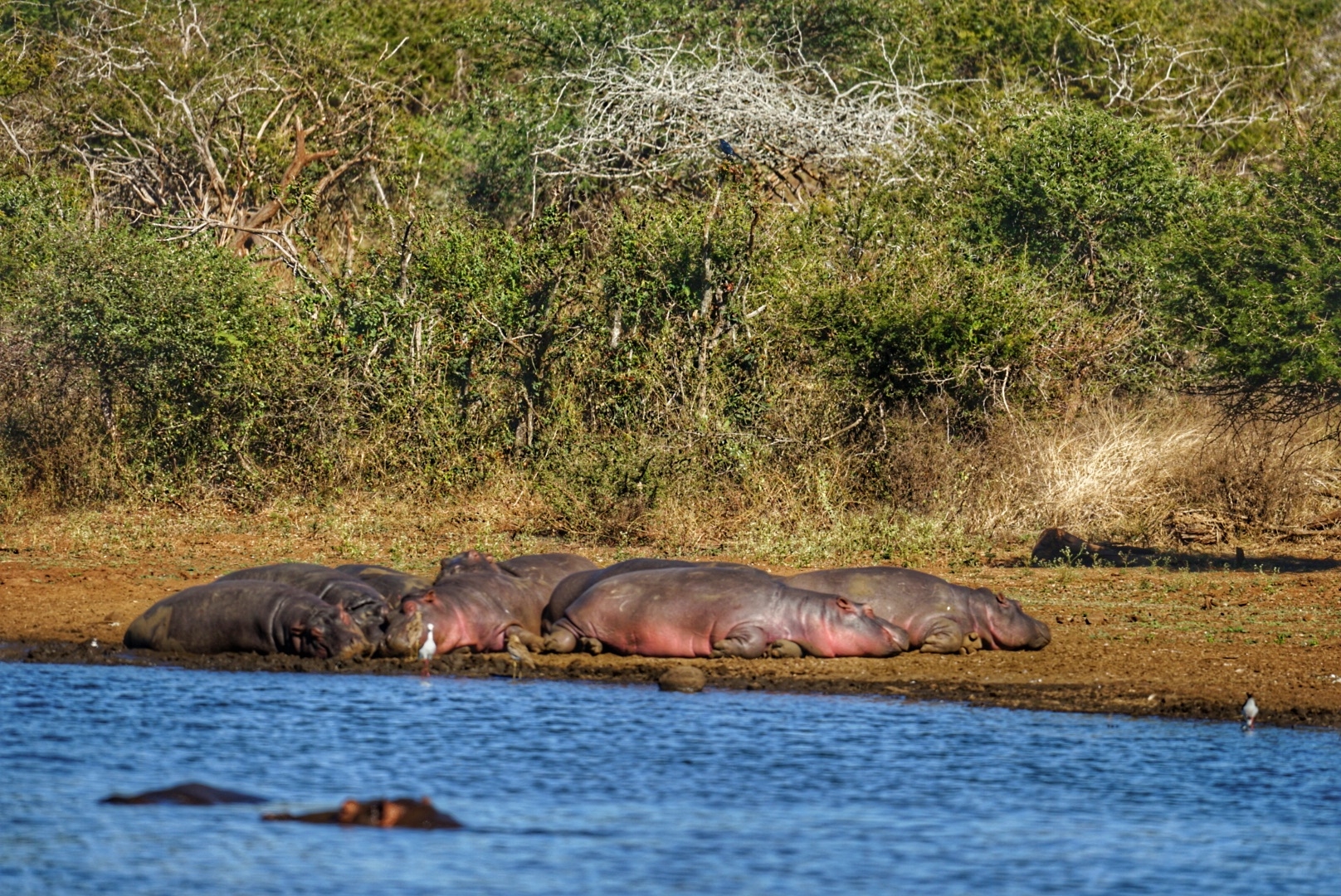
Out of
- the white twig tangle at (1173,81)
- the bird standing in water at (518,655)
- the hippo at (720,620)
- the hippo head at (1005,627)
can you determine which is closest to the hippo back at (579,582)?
the hippo at (720,620)

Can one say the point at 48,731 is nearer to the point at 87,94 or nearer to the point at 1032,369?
the point at 1032,369

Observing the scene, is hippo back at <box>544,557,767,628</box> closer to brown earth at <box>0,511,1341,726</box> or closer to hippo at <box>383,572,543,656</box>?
hippo at <box>383,572,543,656</box>

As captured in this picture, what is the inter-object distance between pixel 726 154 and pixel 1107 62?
9749 mm

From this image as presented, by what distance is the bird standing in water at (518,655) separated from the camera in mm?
10766

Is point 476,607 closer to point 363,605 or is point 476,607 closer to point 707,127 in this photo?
point 363,605

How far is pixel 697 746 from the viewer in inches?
344

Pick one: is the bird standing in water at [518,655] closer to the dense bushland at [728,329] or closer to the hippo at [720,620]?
the hippo at [720,620]

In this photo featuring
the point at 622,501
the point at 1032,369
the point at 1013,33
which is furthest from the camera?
the point at 1013,33

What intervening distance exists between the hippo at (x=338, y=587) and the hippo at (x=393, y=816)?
12.1 feet

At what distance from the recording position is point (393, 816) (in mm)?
7250

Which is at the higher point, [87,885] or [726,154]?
[726,154]

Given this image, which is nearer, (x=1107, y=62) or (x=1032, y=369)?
(x=1032, y=369)

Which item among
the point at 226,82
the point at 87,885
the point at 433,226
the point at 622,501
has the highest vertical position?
the point at 226,82

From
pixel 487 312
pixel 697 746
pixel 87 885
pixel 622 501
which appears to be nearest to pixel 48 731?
pixel 87 885
